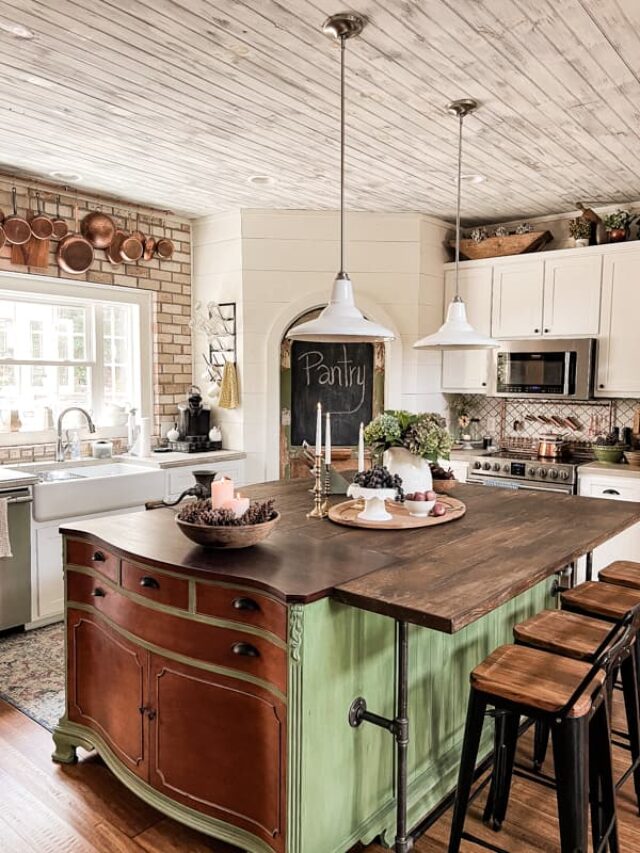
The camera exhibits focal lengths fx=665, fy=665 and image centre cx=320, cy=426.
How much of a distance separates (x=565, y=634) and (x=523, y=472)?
2600mm

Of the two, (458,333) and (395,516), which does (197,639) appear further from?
(458,333)

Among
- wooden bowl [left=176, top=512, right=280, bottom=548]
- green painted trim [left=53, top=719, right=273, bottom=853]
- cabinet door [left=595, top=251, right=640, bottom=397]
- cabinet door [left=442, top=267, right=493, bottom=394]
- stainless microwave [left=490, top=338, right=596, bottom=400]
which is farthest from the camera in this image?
cabinet door [left=442, top=267, right=493, bottom=394]

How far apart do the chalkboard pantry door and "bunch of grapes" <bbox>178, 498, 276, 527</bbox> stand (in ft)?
9.57

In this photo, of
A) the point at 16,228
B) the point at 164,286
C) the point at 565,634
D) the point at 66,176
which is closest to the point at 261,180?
the point at 66,176

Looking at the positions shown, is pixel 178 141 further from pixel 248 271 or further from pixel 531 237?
pixel 531 237

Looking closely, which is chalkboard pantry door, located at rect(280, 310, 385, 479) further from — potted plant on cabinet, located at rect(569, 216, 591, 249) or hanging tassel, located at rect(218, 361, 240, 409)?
potted plant on cabinet, located at rect(569, 216, 591, 249)

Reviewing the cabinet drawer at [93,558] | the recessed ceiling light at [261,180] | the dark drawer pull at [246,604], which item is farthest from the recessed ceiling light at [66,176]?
the dark drawer pull at [246,604]

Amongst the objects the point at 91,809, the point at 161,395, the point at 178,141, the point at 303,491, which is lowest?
the point at 91,809

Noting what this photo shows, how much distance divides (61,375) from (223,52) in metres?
2.89

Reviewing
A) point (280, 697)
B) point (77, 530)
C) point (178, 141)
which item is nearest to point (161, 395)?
point (178, 141)

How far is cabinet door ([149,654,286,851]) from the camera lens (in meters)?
1.90

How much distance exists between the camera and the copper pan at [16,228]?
425cm

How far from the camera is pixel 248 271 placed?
5.00 metres

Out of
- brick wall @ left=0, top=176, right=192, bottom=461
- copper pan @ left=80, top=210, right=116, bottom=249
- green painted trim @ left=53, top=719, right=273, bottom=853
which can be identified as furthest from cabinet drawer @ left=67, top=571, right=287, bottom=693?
copper pan @ left=80, top=210, right=116, bottom=249
